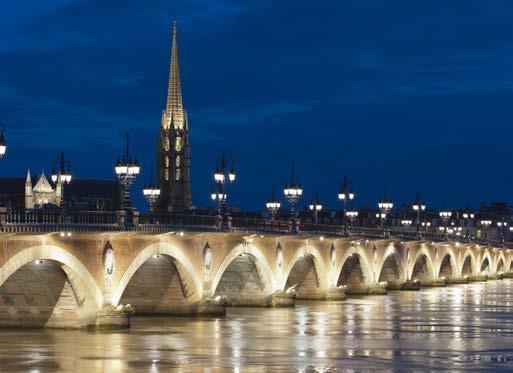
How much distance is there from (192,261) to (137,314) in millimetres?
3862

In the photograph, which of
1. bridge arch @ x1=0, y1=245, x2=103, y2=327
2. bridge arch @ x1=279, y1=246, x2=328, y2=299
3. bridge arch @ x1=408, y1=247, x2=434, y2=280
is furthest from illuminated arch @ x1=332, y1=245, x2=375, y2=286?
bridge arch @ x1=0, y1=245, x2=103, y2=327

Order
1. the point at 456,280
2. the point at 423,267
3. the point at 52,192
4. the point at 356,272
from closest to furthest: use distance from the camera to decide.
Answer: the point at 356,272
the point at 423,267
the point at 456,280
the point at 52,192

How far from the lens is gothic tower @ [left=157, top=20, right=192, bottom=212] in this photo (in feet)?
521

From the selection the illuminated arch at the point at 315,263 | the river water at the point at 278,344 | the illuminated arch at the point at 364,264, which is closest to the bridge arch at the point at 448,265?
the illuminated arch at the point at 364,264

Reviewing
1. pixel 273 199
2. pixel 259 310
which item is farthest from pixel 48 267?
pixel 273 199

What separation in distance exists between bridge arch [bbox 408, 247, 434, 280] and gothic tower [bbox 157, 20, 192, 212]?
53.2m

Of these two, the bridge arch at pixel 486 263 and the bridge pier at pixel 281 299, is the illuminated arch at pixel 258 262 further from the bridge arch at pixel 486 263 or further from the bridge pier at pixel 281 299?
the bridge arch at pixel 486 263

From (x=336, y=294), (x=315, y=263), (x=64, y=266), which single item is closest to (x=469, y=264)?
(x=336, y=294)

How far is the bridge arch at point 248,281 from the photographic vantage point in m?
65.8

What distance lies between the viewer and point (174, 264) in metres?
55.4

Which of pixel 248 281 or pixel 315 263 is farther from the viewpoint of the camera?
pixel 315 263

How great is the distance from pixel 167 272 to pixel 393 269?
45.4m

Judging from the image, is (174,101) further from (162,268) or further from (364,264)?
(162,268)

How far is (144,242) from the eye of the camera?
50656 mm
